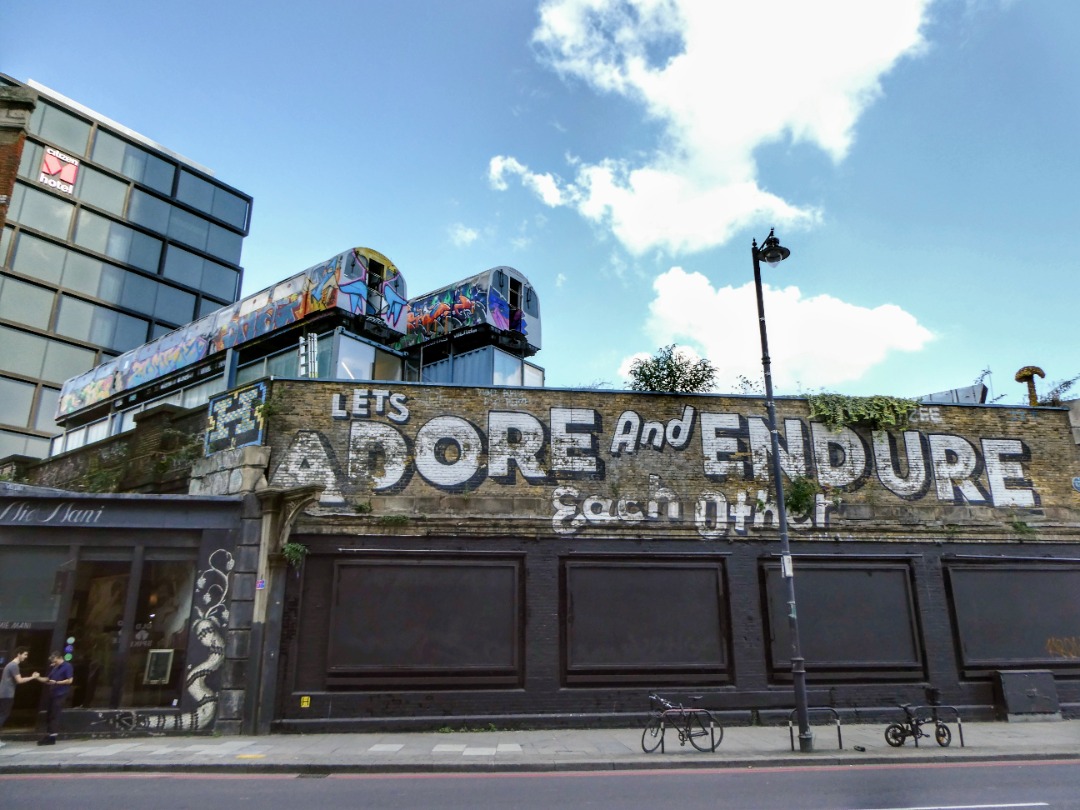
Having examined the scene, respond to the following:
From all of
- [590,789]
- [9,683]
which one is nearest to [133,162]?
[9,683]

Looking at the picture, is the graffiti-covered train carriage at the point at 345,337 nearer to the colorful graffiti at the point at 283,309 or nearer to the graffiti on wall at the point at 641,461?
the colorful graffiti at the point at 283,309

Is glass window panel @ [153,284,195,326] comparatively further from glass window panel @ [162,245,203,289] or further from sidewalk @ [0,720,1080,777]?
sidewalk @ [0,720,1080,777]

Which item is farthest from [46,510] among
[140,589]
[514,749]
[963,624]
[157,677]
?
[963,624]

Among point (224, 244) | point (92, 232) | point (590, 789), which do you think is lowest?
point (590, 789)

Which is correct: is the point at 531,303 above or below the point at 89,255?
below

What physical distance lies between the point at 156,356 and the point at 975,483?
26351mm

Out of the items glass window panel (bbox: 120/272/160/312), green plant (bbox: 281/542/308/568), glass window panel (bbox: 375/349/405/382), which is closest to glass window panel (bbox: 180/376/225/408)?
glass window panel (bbox: 375/349/405/382)

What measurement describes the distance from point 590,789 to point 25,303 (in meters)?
42.4

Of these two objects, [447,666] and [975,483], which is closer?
[447,666]

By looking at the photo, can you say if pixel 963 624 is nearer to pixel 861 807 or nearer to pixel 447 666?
pixel 861 807

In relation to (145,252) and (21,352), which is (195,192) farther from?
(21,352)

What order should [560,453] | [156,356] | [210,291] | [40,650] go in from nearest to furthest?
[40,650]
[560,453]
[156,356]
[210,291]

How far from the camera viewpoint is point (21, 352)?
38781 mm

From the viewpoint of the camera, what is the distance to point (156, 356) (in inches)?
1050
